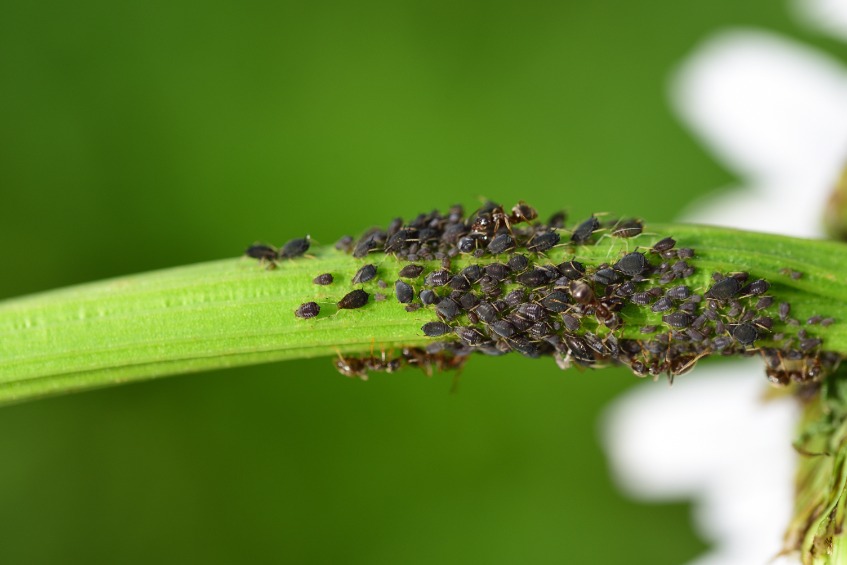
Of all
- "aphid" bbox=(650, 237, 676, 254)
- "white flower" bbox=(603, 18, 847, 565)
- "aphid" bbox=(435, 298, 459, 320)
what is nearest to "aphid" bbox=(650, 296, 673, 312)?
"aphid" bbox=(650, 237, 676, 254)

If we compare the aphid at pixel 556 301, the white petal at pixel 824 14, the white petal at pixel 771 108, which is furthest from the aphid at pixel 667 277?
the white petal at pixel 824 14

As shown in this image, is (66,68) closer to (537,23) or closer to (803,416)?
(537,23)

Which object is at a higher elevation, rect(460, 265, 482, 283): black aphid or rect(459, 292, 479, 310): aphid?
rect(460, 265, 482, 283): black aphid

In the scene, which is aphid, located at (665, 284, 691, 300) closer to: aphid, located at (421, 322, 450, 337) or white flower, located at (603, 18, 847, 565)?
aphid, located at (421, 322, 450, 337)

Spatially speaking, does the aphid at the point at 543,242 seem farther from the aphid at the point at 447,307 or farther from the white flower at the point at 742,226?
the white flower at the point at 742,226

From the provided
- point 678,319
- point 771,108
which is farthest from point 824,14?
point 678,319

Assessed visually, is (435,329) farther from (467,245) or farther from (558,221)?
(558,221)

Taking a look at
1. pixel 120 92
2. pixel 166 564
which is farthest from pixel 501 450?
pixel 120 92

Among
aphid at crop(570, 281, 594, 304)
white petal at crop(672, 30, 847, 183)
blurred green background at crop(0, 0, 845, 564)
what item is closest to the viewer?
aphid at crop(570, 281, 594, 304)
